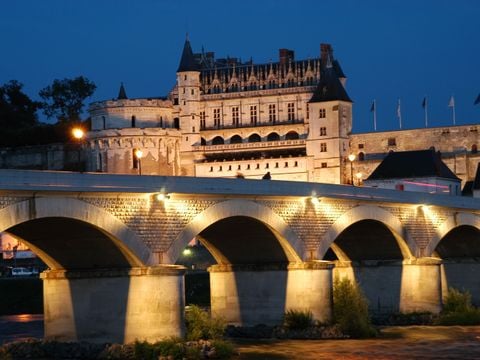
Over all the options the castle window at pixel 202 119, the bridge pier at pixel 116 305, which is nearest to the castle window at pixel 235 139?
the castle window at pixel 202 119

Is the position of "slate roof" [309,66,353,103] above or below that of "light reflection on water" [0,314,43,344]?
above

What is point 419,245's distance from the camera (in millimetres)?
56625

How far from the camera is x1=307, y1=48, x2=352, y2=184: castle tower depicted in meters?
128

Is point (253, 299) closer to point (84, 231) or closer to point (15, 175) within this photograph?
point (84, 231)

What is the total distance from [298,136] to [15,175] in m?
105

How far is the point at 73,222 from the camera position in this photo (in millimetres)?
37000

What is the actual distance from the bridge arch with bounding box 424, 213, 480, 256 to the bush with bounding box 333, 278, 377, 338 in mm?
8512

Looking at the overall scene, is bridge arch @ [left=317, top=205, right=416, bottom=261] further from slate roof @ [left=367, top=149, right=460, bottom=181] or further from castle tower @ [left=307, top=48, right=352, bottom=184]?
castle tower @ [left=307, top=48, right=352, bottom=184]

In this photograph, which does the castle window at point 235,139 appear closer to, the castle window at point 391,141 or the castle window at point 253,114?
the castle window at point 253,114

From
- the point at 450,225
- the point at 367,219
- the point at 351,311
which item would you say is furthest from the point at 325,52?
the point at 351,311

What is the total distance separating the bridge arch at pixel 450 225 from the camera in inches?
2270

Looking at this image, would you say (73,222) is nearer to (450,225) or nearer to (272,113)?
(450,225)

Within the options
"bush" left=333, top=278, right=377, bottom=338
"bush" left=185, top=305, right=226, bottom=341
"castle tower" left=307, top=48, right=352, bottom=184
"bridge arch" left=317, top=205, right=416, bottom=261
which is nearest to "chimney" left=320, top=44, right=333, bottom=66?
"castle tower" left=307, top=48, right=352, bottom=184

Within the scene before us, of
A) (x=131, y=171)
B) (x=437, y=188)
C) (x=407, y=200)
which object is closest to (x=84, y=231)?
(x=407, y=200)
